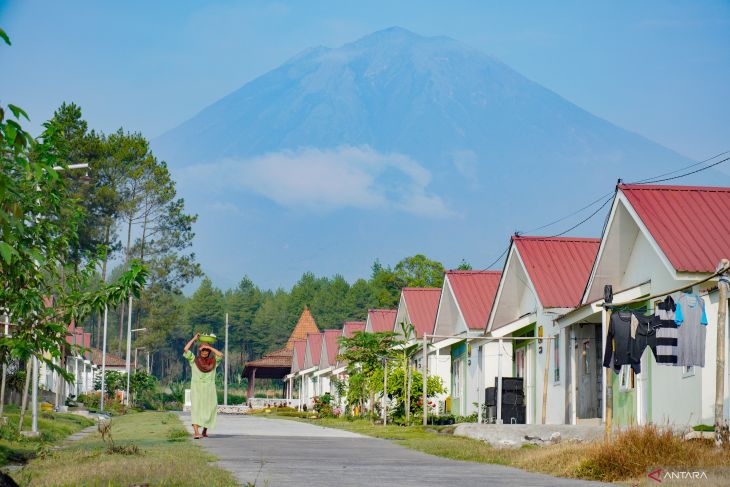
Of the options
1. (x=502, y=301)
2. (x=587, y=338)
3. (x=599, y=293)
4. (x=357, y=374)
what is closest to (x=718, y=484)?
(x=599, y=293)

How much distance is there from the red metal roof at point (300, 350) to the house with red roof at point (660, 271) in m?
54.3

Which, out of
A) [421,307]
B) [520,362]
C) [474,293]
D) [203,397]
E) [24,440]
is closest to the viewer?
[24,440]

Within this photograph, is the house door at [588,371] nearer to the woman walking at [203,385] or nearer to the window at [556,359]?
the window at [556,359]

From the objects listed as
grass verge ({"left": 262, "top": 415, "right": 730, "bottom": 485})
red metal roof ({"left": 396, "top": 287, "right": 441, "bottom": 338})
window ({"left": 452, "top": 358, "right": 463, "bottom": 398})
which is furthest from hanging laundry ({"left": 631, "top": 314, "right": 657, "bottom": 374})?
red metal roof ({"left": 396, "top": 287, "right": 441, "bottom": 338})

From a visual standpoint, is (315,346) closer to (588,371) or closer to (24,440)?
(588,371)

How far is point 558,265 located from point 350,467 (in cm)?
1694

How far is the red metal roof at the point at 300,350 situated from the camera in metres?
78.9

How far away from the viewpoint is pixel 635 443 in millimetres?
12930

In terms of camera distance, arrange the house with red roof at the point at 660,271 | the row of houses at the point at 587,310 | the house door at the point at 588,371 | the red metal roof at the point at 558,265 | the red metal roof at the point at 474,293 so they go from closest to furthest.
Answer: the house with red roof at the point at 660,271
the row of houses at the point at 587,310
the house door at the point at 588,371
the red metal roof at the point at 558,265
the red metal roof at the point at 474,293

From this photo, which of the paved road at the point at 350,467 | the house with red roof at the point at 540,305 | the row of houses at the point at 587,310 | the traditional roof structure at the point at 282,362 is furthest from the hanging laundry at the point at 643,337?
the traditional roof structure at the point at 282,362

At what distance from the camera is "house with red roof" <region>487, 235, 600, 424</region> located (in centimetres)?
→ 2844

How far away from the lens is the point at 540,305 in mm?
29203

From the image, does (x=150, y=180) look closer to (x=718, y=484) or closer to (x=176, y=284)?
(x=176, y=284)

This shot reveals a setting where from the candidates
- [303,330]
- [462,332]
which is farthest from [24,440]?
[303,330]
